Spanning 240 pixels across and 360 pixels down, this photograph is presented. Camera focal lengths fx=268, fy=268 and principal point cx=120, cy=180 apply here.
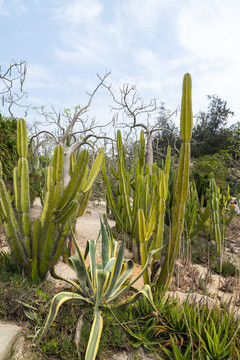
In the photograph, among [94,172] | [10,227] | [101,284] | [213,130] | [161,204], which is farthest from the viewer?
[213,130]

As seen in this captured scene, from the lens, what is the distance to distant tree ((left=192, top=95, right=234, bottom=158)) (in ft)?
78.6

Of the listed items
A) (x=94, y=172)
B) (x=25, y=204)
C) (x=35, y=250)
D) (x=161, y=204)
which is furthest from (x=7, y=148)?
(x=161, y=204)

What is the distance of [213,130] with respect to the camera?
27141mm

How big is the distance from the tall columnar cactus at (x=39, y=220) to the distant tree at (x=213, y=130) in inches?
855

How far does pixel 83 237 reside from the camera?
508cm

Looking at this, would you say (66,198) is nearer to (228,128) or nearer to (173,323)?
(173,323)

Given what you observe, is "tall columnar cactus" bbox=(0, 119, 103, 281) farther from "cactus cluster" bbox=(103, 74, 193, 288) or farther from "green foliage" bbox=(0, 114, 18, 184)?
"green foliage" bbox=(0, 114, 18, 184)

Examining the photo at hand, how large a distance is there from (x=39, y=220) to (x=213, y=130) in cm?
2706

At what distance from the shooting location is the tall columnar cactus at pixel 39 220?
8.52 ft

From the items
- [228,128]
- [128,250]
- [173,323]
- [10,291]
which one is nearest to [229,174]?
[128,250]

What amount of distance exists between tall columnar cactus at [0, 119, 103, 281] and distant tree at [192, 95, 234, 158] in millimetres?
21708

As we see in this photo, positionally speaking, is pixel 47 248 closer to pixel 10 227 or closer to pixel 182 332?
pixel 10 227

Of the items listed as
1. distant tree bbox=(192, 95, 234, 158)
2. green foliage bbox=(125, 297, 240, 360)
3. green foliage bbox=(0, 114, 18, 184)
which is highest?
distant tree bbox=(192, 95, 234, 158)

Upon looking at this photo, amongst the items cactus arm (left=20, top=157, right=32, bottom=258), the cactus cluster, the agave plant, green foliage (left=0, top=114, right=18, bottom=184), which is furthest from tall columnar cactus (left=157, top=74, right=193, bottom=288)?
green foliage (left=0, top=114, right=18, bottom=184)
